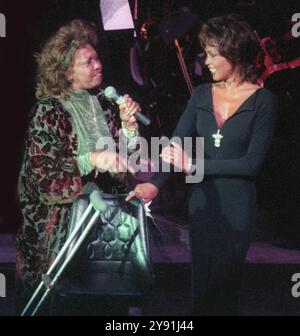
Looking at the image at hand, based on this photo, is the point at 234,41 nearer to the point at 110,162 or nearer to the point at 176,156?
the point at 176,156

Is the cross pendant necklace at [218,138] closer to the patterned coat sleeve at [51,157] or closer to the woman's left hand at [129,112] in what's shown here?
the woman's left hand at [129,112]

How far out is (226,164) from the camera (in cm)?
237

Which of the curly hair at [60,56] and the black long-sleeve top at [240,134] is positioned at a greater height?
the curly hair at [60,56]

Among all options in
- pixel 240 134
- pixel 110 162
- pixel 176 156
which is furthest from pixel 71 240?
pixel 240 134

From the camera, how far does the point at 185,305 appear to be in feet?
14.9

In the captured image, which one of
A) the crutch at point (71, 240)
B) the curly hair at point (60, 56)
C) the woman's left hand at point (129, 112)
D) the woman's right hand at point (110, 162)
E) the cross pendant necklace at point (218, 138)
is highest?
the curly hair at point (60, 56)

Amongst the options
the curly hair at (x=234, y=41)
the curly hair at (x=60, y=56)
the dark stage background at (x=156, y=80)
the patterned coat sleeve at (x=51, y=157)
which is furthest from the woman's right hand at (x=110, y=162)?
the dark stage background at (x=156, y=80)

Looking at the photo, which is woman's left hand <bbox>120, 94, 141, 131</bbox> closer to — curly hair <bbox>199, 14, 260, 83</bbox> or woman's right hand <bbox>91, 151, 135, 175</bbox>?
woman's right hand <bbox>91, 151, 135, 175</bbox>

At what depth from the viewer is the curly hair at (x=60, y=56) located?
264cm

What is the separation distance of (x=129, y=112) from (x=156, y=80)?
13.1 ft

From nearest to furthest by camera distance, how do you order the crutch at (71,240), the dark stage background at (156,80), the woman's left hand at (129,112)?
the crutch at (71,240) < the woman's left hand at (129,112) < the dark stage background at (156,80)

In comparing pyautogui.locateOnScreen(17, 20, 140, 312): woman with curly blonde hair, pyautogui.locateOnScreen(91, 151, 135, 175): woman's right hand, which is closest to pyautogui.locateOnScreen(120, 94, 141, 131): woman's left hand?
pyautogui.locateOnScreen(17, 20, 140, 312): woman with curly blonde hair

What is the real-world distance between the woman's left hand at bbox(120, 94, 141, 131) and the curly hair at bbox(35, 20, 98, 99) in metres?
0.25

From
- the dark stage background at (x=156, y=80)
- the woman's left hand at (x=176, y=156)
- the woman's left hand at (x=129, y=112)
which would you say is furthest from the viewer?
the dark stage background at (x=156, y=80)
